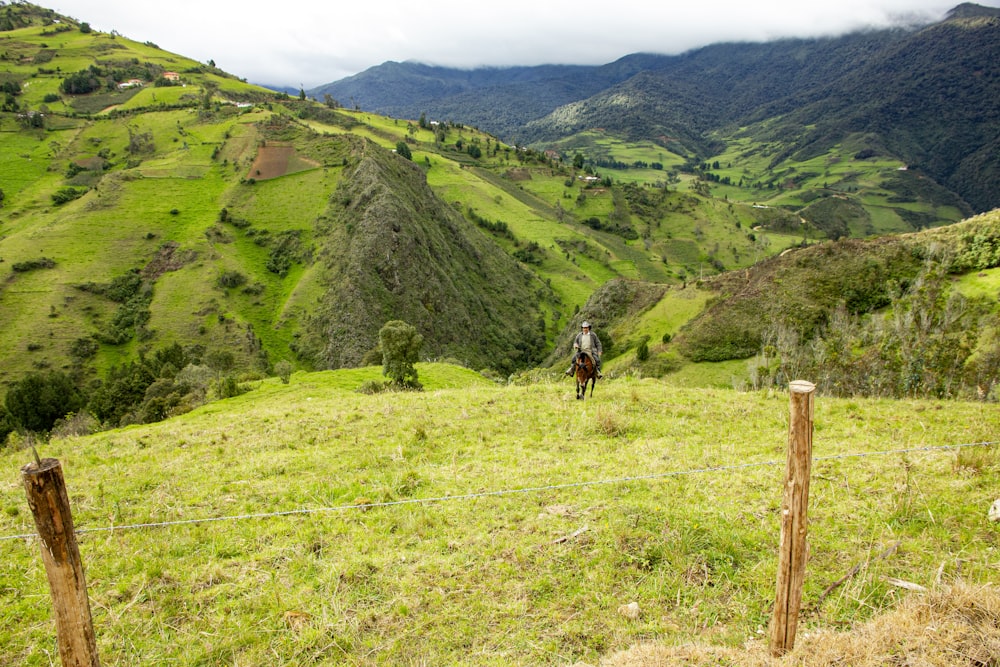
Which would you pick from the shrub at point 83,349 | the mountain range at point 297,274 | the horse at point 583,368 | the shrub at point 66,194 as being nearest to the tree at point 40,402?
the mountain range at point 297,274

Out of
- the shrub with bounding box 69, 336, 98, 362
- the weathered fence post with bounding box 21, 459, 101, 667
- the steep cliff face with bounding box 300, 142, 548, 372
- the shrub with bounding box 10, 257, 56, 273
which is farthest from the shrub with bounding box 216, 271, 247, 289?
the weathered fence post with bounding box 21, 459, 101, 667

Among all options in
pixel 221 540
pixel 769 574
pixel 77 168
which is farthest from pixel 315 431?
pixel 77 168

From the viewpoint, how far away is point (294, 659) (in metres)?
6.14

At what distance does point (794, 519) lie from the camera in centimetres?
493

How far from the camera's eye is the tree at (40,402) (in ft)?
186

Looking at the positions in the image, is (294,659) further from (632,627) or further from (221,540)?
(632,627)

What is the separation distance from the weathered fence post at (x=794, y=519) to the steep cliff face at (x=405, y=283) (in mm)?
71981

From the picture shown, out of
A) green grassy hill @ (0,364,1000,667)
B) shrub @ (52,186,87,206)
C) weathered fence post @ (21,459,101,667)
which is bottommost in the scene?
green grassy hill @ (0,364,1000,667)

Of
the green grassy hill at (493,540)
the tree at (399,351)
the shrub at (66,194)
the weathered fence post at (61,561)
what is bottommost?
the tree at (399,351)

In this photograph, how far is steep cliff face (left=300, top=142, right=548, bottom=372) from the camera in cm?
7988

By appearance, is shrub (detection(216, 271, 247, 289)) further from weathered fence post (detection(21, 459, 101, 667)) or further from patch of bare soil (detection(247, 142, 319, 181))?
weathered fence post (detection(21, 459, 101, 667))

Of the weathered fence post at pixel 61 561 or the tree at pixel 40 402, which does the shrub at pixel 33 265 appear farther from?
the weathered fence post at pixel 61 561

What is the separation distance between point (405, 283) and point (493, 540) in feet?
283

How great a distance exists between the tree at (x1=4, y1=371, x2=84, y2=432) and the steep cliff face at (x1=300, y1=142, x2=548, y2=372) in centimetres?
2846
